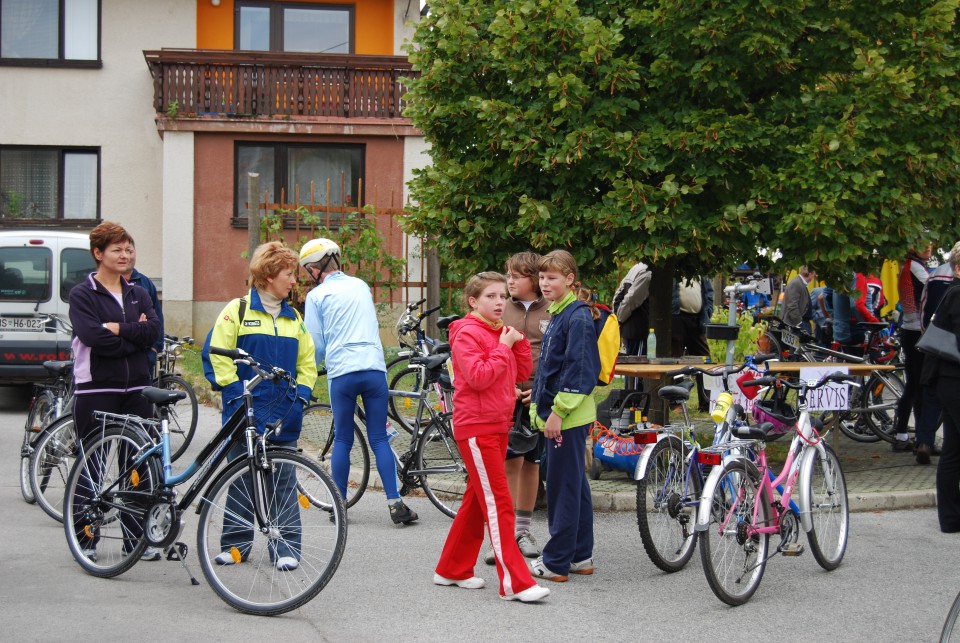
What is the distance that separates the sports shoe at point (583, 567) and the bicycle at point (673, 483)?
0.36 meters

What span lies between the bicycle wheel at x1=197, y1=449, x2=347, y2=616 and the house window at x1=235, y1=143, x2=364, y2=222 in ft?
51.7

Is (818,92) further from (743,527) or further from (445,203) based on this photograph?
(743,527)

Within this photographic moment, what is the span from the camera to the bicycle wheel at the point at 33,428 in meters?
8.27

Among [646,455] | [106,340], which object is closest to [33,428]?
[106,340]

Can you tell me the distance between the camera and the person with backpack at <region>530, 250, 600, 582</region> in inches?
251

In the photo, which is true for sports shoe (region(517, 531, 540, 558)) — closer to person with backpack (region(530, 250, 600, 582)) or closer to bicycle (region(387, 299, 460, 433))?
person with backpack (region(530, 250, 600, 582))

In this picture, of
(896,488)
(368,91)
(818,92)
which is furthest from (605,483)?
(368,91)

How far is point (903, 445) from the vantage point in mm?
11039

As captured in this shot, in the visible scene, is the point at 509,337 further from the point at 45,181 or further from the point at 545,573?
the point at 45,181

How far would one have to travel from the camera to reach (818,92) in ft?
31.0

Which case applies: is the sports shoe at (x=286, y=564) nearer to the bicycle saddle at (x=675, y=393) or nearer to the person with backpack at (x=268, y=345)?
the person with backpack at (x=268, y=345)

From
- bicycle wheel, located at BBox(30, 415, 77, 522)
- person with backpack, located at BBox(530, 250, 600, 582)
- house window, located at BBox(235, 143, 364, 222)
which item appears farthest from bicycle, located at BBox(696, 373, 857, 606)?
house window, located at BBox(235, 143, 364, 222)

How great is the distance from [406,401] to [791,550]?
4.65 metres

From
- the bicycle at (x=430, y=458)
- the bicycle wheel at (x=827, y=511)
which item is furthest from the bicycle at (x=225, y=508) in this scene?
the bicycle wheel at (x=827, y=511)
